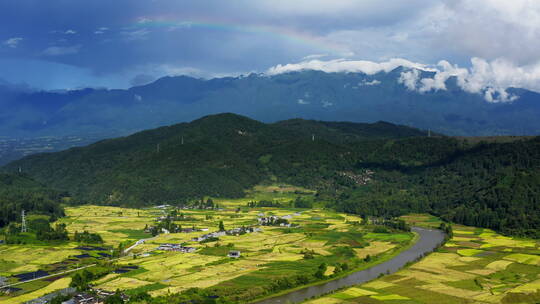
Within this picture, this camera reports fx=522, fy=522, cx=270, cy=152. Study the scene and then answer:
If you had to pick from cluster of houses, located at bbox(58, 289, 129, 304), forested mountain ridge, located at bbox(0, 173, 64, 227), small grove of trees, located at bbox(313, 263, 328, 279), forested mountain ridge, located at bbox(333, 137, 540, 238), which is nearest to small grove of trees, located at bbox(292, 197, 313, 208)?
forested mountain ridge, located at bbox(333, 137, 540, 238)

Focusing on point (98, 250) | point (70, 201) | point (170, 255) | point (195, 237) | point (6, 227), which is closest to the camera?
point (170, 255)

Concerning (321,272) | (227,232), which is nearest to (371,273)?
(321,272)

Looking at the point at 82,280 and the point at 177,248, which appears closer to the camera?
the point at 82,280

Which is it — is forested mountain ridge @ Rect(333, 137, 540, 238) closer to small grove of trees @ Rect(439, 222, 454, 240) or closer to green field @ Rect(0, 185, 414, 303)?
small grove of trees @ Rect(439, 222, 454, 240)

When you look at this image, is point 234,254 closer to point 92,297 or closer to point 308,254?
point 308,254

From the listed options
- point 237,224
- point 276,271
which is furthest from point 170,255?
point 237,224

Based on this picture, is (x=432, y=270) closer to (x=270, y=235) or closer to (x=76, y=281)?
(x=270, y=235)
